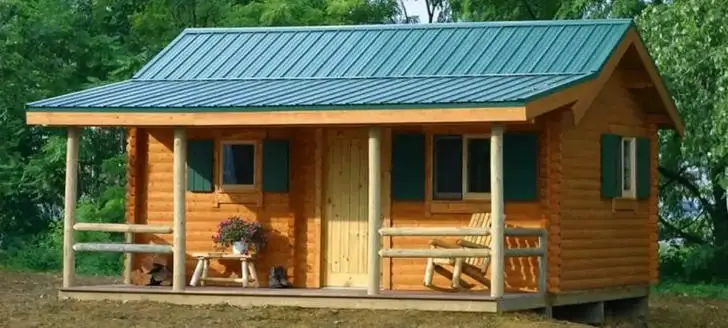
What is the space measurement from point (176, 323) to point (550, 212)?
468cm

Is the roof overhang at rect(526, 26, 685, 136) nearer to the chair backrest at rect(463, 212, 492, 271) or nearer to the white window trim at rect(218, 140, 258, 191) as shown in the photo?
the chair backrest at rect(463, 212, 492, 271)

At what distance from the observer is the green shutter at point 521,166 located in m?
19.3

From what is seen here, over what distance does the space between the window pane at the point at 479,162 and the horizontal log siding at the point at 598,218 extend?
93 centimetres

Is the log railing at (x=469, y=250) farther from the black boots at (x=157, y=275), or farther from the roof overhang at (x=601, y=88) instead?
the black boots at (x=157, y=275)

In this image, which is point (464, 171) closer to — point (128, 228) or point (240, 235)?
point (240, 235)

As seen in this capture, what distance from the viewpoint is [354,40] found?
21938 mm

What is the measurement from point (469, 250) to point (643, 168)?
4839 millimetres

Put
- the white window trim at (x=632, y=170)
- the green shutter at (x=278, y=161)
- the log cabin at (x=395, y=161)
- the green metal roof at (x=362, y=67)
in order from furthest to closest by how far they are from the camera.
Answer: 1. the white window trim at (x=632, y=170)
2. the green shutter at (x=278, y=161)
3. the green metal roof at (x=362, y=67)
4. the log cabin at (x=395, y=161)

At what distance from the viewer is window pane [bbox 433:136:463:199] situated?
64.6ft

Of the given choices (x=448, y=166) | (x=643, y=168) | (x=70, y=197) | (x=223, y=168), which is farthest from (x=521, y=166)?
(x=70, y=197)

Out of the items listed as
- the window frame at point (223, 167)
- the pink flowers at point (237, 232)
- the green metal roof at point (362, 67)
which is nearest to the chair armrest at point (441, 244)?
the green metal roof at point (362, 67)

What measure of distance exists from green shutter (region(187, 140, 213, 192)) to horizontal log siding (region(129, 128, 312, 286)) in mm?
94

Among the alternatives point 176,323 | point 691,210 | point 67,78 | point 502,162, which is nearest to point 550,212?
point 502,162

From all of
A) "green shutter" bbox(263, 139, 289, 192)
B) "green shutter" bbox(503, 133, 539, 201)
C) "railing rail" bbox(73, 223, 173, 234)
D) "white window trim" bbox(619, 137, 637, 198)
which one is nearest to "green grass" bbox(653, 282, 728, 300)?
"white window trim" bbox(619, 137, 637, 198)
